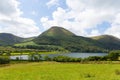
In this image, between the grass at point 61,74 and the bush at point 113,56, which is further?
the bush at point 113,56

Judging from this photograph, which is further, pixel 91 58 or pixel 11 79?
pixel 91 58

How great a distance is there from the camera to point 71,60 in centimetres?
13475

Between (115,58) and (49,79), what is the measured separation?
10973 cm

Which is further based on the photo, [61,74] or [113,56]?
[113,56]

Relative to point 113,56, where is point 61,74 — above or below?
below

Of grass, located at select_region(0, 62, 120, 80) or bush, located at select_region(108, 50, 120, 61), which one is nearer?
grass, located at select_region(0, 62, 120, 80)

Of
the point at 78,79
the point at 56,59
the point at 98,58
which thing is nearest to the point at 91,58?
the point at 98,58

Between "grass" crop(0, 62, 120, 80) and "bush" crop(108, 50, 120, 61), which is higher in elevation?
"bush" crop(108, 50, 120, 61)

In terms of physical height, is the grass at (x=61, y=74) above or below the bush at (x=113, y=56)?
below

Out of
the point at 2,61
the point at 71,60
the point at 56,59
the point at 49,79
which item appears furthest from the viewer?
the point at 56,59

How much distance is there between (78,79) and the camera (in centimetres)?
3806

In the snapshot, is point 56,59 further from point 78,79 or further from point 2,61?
point 78,79

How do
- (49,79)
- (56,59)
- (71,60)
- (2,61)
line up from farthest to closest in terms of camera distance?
(56,59) → (71,60) → (2,61) → (49,79)

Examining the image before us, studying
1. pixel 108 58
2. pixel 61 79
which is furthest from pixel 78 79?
pixel 108 58
